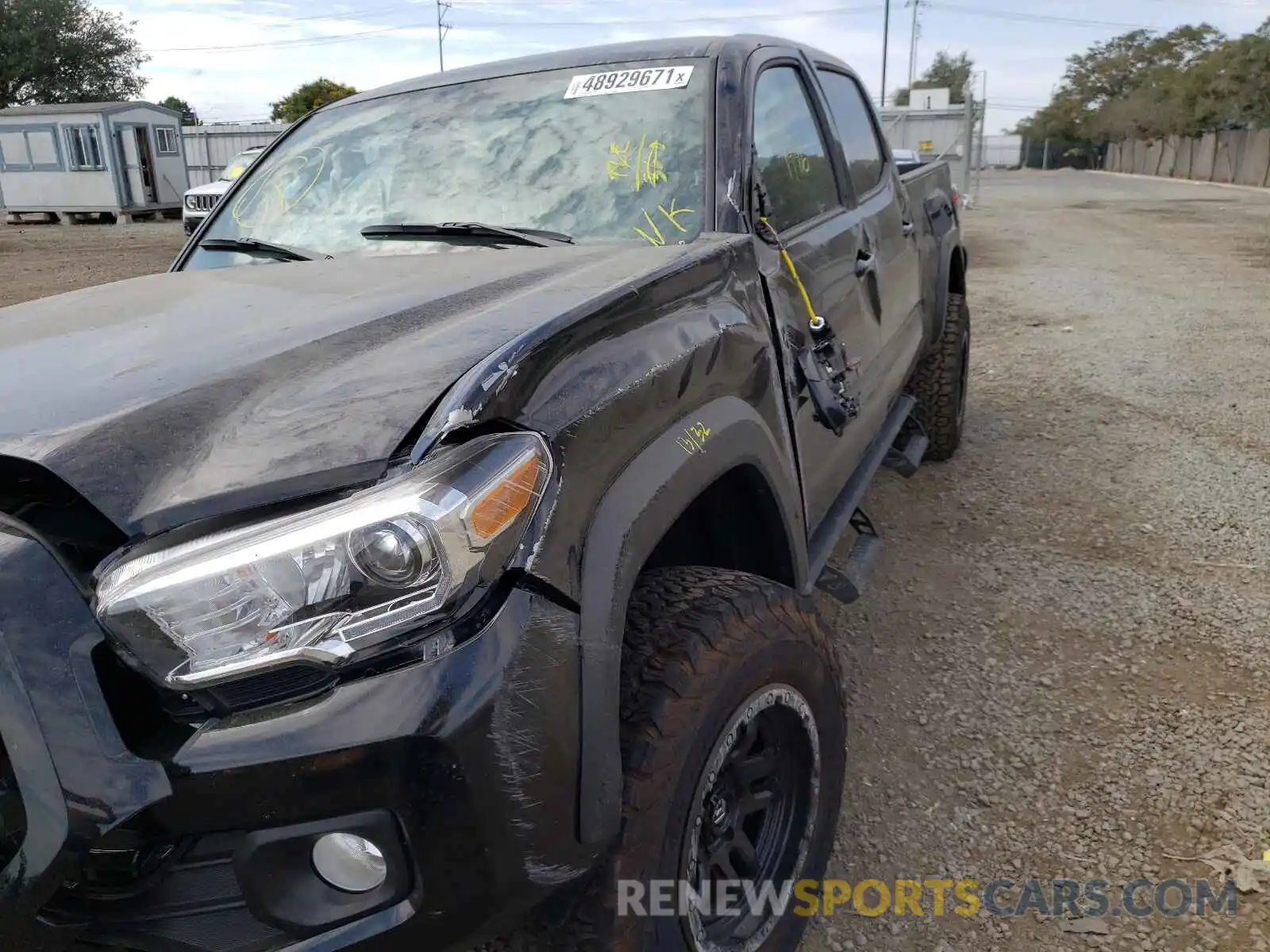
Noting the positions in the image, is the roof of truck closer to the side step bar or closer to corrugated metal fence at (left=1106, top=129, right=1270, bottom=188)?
the side step bar

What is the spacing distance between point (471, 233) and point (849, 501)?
1349 mm

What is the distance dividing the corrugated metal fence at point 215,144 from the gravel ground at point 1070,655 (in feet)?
81.1

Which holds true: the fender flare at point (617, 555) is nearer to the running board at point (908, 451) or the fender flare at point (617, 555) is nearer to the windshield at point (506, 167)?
the windshield at point (506, 167)

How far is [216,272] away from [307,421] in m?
1.35

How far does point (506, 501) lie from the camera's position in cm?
126

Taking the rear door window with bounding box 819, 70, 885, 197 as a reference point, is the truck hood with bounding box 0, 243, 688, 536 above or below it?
below

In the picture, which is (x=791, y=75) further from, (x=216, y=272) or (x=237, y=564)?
(x=237, y=564)

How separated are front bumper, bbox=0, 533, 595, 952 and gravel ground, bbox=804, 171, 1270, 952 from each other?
1.21m

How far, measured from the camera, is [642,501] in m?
1.48

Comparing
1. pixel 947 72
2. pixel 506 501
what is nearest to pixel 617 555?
pixel 506 501

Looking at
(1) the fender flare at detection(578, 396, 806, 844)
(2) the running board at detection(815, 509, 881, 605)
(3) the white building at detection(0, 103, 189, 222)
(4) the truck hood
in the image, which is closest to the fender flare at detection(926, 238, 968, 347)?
(2) the running board at detection(815, 509, 881, 605)

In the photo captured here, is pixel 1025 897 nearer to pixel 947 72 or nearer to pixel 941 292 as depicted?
pixel 941 292

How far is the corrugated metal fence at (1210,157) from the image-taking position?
3497 centimetres

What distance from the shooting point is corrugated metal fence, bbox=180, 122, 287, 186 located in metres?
26.3
